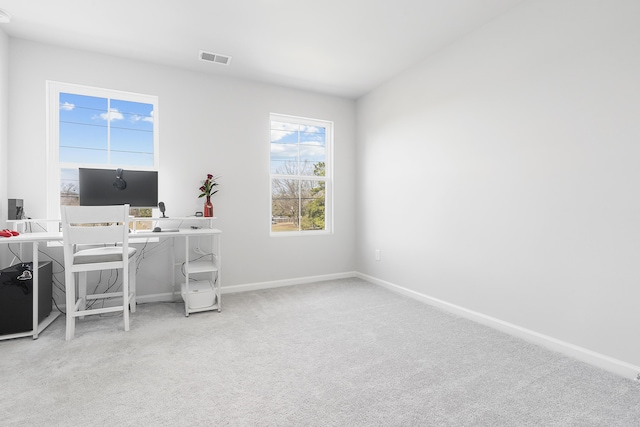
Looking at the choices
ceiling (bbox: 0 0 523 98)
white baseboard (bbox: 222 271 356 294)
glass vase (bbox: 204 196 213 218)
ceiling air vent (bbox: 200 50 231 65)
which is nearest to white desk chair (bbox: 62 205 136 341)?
glass vase (bbox: 204 196 213 218)

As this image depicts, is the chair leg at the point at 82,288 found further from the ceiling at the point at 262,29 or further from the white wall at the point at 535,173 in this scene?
the white wall at the point at 535,173

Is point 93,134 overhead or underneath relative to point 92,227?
overhead

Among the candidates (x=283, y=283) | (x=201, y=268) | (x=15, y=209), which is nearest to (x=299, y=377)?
(x=201, y=268)

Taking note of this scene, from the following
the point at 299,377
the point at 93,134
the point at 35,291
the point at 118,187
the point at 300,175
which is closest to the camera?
the point at 299,377

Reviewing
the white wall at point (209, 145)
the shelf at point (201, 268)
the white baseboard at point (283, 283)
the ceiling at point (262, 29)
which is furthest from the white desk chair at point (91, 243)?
the ceiling at point (262, 29)

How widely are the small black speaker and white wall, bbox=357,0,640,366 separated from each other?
373cm

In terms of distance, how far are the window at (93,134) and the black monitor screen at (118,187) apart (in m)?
0.35

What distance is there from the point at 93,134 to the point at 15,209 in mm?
961

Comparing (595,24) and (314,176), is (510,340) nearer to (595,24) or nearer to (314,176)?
Result: (595,24)

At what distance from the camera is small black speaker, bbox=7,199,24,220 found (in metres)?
2.75

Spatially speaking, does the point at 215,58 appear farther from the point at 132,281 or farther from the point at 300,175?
the point at 132,281

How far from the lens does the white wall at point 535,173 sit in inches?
78.0

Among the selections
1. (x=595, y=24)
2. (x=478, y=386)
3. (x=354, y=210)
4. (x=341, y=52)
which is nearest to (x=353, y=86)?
(x=341, y=52)

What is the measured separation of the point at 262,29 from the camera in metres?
2.80
